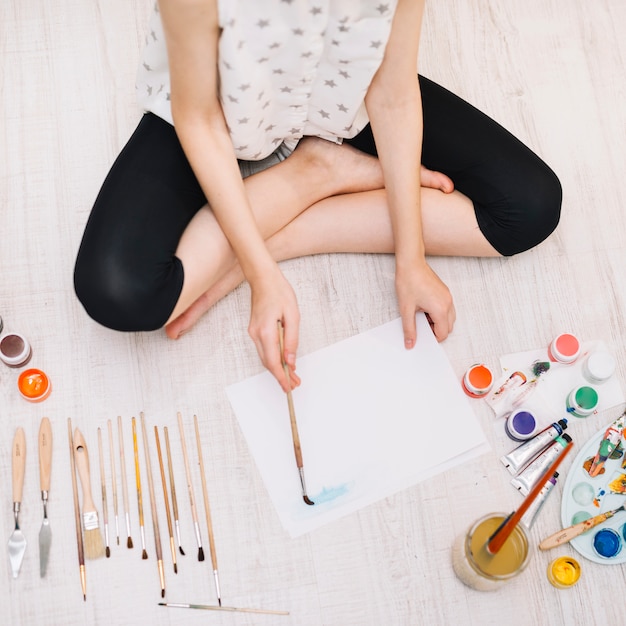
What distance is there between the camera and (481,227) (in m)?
1.36

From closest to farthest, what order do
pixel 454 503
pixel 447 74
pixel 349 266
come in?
pixel 454 503, pixel 349 266, pixel 447 74

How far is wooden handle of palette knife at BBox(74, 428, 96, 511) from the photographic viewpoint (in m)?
1.22

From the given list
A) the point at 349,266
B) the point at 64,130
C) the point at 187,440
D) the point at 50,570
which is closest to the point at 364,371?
the point at 349,266

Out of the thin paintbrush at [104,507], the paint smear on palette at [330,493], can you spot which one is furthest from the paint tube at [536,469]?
the thin paintbrush at [104,507]

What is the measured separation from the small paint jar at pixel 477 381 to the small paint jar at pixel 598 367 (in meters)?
0.19

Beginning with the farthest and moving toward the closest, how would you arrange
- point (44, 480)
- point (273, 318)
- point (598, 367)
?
point (598, 367), point (44, 480), point (273, 318)

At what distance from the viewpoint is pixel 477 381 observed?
132cm

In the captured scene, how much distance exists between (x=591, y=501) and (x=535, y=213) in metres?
0.52

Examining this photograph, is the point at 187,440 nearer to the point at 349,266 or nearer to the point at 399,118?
the point at 349,266

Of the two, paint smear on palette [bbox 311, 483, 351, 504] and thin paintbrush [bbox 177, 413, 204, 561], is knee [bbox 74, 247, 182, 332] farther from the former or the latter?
paint smear on palette [bbox 311, 483, 351, 504]

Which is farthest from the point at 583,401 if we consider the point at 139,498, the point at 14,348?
the point at 14,348

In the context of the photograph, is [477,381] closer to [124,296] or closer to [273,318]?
[273,318]

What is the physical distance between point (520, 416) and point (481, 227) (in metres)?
0.35

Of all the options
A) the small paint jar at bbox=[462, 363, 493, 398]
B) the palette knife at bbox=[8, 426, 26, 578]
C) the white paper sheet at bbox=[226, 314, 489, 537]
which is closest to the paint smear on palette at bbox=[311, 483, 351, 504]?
the white paper sheet at bbox=[226, 314, 489, 537]
